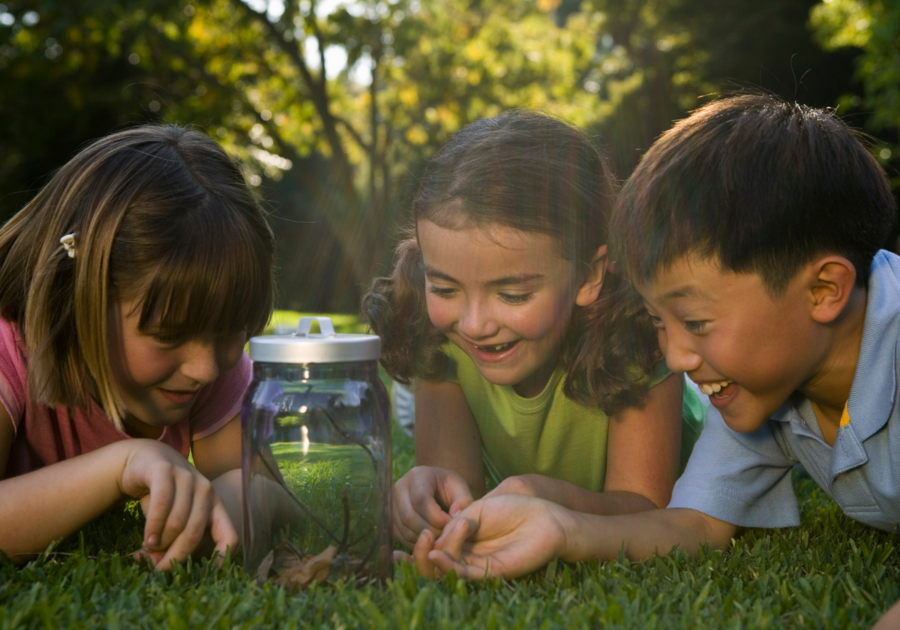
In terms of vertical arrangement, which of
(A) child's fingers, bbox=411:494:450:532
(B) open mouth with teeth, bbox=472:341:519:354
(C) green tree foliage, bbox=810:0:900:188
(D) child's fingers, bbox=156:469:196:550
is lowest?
(A) child's fingers, bbox=411:494:450:532

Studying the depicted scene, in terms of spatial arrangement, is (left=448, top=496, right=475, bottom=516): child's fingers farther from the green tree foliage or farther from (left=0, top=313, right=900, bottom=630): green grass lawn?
the green tree foliage

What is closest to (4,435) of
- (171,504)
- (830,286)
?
(171,504)

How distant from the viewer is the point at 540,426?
2.94 m

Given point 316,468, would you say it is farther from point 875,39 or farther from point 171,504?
point 875,39

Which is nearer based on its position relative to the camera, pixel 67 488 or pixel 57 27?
pixel 67 488

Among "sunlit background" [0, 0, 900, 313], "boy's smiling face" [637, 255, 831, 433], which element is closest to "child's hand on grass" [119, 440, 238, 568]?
"boy's smiling face" [637, 255, 831, 433]

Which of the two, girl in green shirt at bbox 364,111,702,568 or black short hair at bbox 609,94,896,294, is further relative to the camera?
girl in green shirt at bbox 364,111,702,568

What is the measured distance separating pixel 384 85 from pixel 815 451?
50.8ft

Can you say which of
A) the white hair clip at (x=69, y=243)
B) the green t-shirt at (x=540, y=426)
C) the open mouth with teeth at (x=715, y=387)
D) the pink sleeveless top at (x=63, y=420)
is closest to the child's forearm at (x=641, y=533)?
the open mouth with teeth at (x=715, y=387)

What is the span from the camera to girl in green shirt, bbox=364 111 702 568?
2.43 metres

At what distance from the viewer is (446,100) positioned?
1617 centimetres

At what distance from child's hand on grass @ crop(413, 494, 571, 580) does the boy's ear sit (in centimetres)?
84

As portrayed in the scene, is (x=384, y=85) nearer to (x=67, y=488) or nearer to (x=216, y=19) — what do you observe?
(x=216, y=19)

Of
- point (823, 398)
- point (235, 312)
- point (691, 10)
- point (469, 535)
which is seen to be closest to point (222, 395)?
point (235, 312)
